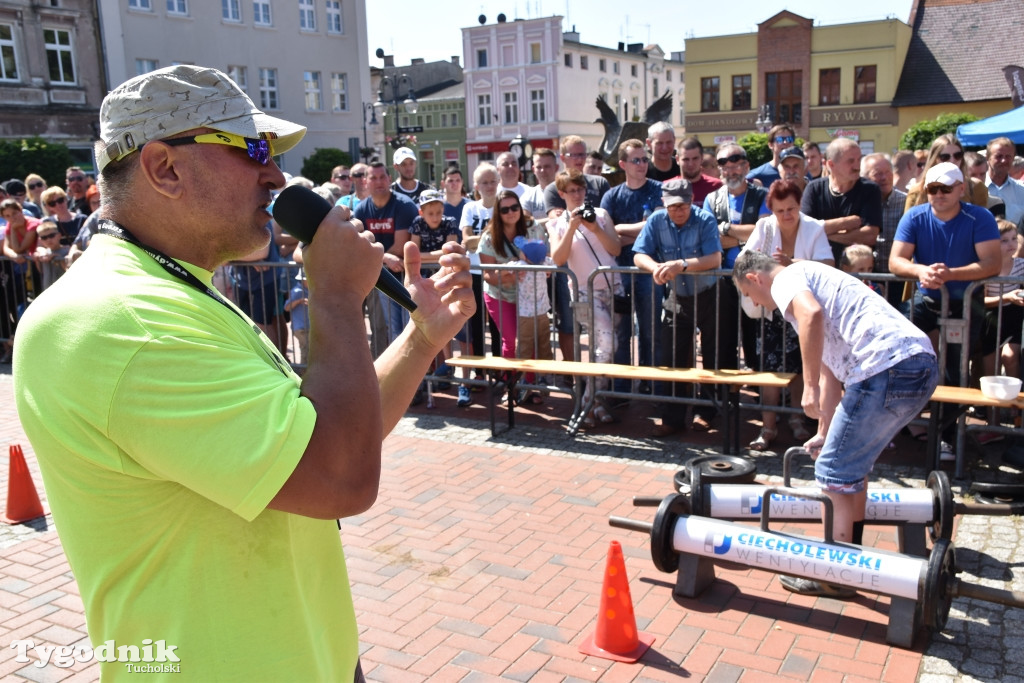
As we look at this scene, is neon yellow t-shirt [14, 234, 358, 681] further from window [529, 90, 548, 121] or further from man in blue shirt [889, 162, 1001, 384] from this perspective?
window [529, 90, 548, 121]

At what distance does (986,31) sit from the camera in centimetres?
4631

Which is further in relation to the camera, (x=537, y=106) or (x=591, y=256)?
(x=537, y=106)

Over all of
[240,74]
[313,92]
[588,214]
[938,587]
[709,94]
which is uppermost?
[240,74]

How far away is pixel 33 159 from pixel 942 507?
3416 cm

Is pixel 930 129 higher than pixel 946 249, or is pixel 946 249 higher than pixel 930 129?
pixel 930 129

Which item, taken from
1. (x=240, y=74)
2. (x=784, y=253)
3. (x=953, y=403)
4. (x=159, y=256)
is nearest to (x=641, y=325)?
(x=784, y=253)

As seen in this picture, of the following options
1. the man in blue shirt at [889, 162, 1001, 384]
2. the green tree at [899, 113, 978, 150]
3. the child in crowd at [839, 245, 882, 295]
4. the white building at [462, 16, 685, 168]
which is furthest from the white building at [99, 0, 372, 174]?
the man in blue shirt at [889, 162, 1001, 384]

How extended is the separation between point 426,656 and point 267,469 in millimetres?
2899

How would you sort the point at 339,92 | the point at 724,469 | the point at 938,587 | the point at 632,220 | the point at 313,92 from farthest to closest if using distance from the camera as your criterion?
1. the point at 339,92
2. the point at 313,92
3. the point at 632,220
4. the point at 724,469
5. the point at 938,587

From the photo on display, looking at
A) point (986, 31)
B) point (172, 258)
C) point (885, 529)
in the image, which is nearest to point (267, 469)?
point (172, 258)

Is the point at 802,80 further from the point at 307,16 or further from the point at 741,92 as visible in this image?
the point at 307,16

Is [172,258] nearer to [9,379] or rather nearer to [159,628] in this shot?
[159,628]

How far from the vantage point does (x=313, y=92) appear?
155ft

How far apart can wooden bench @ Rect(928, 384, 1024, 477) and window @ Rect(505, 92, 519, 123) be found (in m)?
67.1
